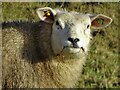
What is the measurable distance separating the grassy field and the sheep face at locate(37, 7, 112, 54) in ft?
9.62

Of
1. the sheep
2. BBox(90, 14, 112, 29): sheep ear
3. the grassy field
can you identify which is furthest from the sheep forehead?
the grassy field

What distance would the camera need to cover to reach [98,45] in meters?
14.1

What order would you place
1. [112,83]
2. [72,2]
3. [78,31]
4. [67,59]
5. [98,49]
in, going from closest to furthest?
[78,31], [67,59], [112,83], [98,49], [72,2]

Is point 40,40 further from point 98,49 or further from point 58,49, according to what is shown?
point 98,49

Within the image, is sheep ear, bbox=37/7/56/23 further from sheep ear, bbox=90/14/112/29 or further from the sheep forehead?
sheep ear, bbox=90/14/112/29

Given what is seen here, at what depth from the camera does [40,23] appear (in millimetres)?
9305

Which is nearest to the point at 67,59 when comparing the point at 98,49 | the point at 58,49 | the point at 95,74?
the point at 58,49

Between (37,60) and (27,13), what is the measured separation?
519cm

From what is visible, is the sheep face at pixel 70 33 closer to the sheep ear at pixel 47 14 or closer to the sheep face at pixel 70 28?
the sheep face at pixel 70 28

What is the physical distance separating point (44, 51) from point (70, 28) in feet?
2.68

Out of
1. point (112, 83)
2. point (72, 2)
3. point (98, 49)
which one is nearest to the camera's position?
point (112, 83)

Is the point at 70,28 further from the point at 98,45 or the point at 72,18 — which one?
the point at 98,45

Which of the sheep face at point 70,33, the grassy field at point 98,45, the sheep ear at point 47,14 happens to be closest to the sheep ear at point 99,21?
the sheep face at point 70,33

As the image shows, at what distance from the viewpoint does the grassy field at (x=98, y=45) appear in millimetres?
12734
